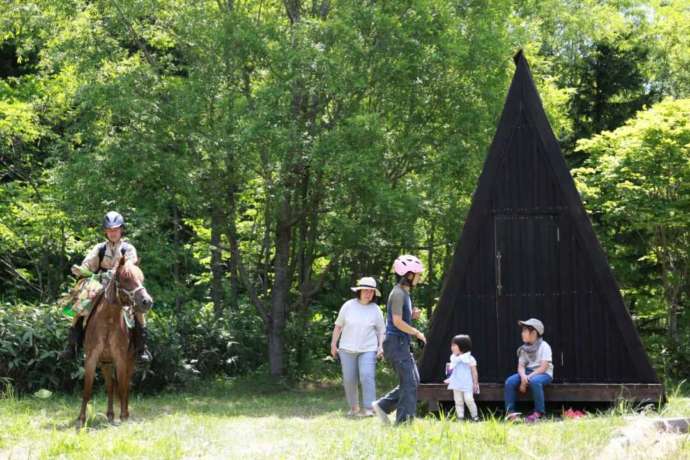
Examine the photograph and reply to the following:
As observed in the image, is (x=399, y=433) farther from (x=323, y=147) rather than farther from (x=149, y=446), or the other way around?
(x=323, y=147)

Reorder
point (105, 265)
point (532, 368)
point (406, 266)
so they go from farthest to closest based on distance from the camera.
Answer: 1. point (532, 368)
2. point (105, 265)
3. point (406, 266)

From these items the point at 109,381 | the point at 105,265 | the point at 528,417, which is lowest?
the point at 528,417

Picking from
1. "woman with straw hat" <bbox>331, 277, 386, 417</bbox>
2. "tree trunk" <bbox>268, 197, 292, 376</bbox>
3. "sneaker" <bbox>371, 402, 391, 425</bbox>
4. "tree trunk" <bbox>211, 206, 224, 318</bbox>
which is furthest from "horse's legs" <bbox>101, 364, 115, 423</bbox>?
"tree trunk" <bbox>268, 197, 292, 376</bbox>

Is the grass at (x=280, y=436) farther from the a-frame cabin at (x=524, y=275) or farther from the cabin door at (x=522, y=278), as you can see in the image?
the cabin door at (x=522, y=278)

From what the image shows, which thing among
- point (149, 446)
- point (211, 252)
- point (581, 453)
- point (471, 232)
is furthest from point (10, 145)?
point (581, 453)

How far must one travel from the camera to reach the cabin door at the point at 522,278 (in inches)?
464

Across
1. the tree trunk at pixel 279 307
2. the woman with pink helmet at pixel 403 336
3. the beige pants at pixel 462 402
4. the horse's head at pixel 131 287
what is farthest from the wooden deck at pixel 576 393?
the tree trunk at pixel 279 307

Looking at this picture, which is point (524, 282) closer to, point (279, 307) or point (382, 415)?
point (382, 415)

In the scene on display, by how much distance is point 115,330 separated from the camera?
10.5 m

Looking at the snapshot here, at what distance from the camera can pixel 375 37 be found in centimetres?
1606

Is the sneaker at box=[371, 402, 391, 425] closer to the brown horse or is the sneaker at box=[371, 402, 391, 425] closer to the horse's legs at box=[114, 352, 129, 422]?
the brown horse

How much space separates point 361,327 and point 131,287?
3251 millimetres

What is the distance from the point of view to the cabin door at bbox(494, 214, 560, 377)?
11.8 metres

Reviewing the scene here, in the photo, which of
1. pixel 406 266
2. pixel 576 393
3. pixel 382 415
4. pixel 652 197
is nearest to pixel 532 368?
pixel 576 393
